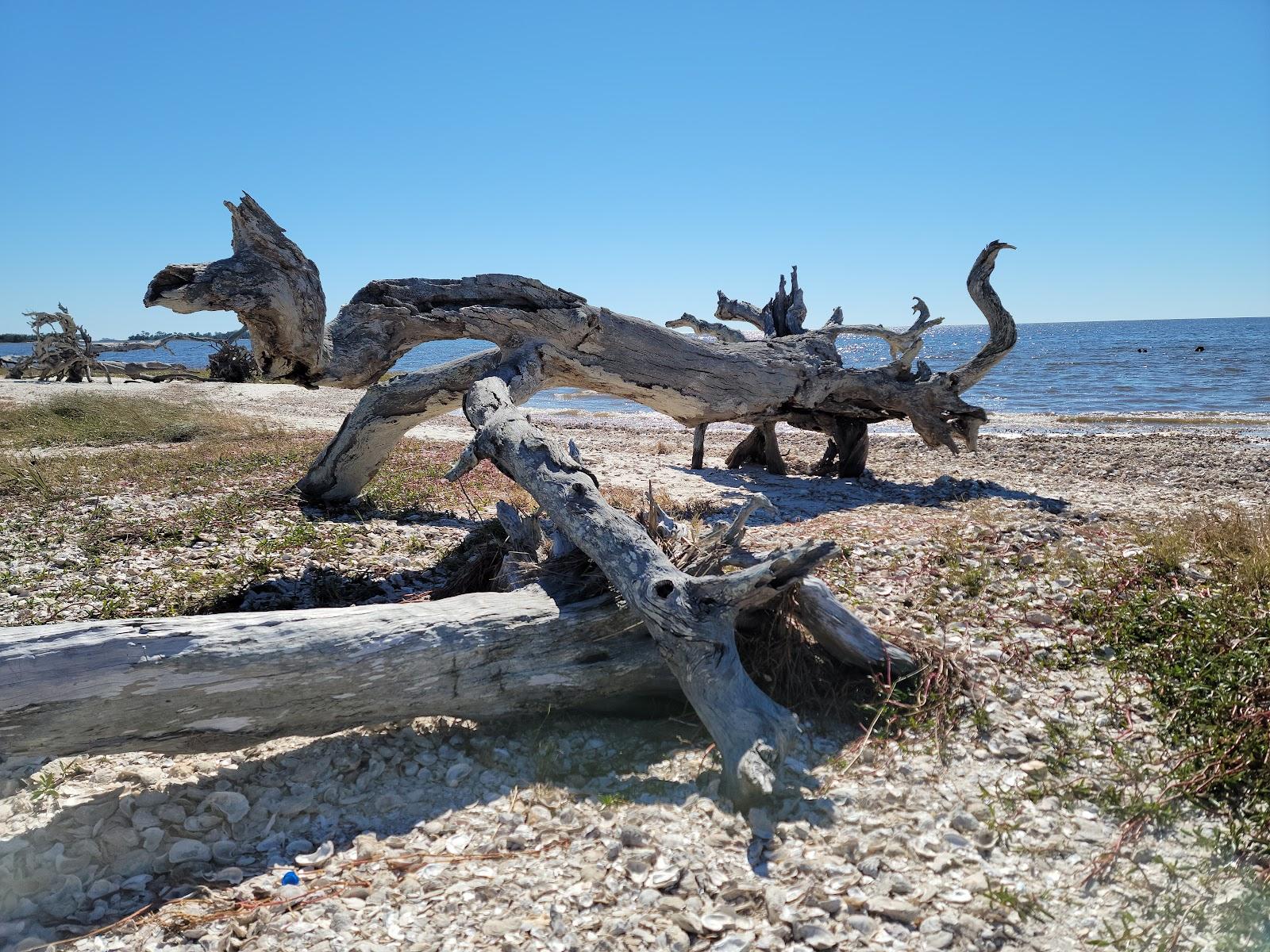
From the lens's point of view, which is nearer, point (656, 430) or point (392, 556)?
point (392, 556)

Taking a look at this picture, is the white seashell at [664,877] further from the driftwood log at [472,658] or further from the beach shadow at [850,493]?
the beach shadow at [850,493]

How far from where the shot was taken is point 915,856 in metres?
3.49

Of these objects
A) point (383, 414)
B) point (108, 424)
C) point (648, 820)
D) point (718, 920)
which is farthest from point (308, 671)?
point (108, 424)

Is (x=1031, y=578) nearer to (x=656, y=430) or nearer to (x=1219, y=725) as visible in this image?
(x=1219, y=725)

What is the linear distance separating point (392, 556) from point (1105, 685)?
21.6 feet

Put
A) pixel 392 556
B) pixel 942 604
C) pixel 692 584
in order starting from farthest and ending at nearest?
1. pixel 392 556
2. pixel 942 604
3. pixel 692 584

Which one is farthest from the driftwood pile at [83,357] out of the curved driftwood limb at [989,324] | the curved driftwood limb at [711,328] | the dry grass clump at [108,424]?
the curved driftwood limb at [989,324]

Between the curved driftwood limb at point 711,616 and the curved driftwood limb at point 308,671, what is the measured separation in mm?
403

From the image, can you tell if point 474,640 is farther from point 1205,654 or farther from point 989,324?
point 989,324

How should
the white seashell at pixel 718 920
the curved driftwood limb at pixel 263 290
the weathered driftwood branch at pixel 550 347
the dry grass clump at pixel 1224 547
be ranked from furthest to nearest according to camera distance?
the weathered driftwood branch at pixel 550 347 < the curved driftwood limb at pixel 263 290 < the dry grass clump at pixel 1224 547 < the white seashell at pixel 718 920

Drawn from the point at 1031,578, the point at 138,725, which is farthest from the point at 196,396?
the point at 1031,578

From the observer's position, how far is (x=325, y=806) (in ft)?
13.4

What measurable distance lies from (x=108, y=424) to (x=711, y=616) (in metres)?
17.3

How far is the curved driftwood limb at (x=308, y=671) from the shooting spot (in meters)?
3.77
